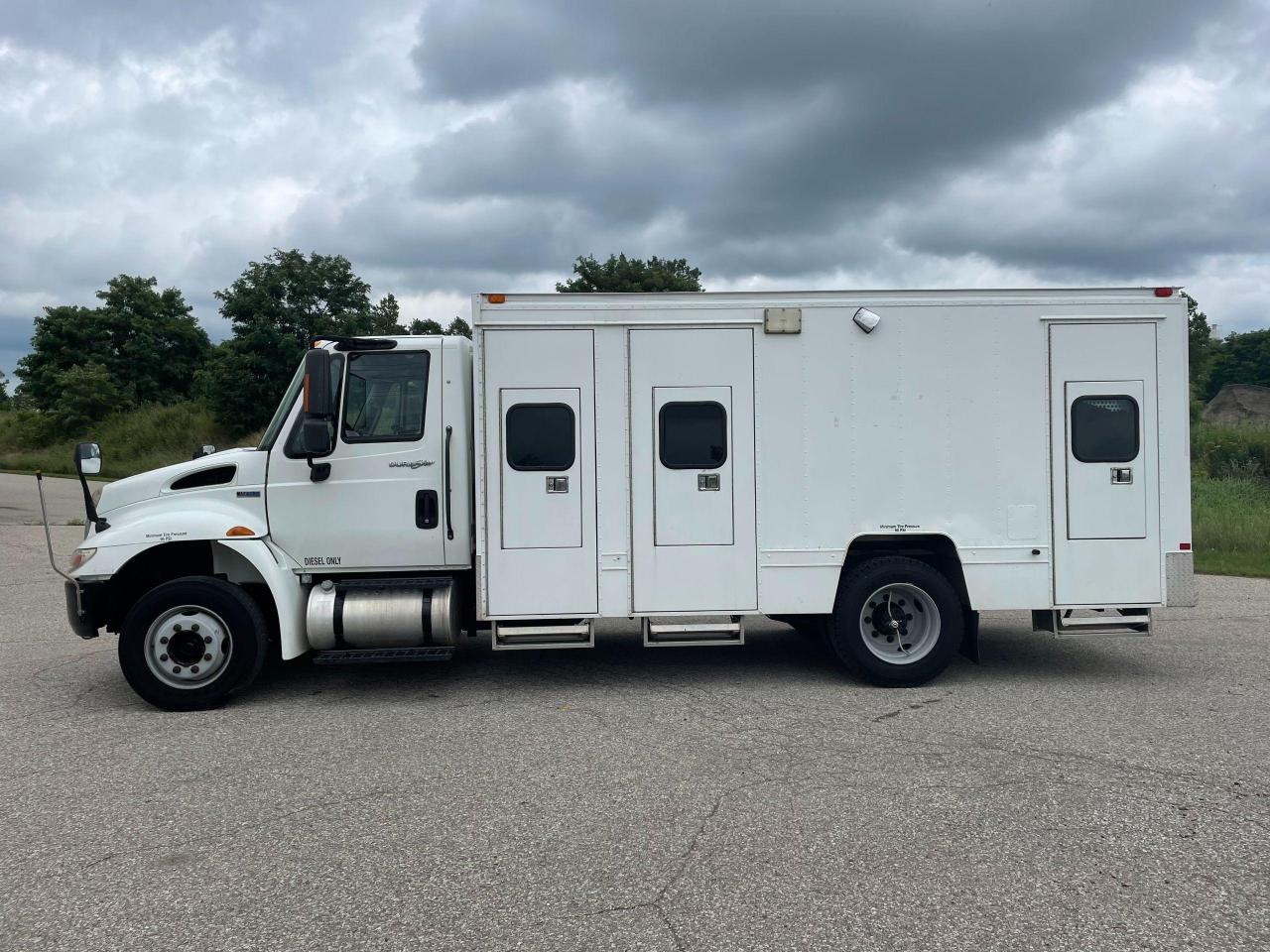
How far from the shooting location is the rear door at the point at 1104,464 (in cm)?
704

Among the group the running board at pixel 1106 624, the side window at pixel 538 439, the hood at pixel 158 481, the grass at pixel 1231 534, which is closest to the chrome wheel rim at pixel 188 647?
the hood at pixel 158 481

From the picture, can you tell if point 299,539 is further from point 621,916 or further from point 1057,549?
point 1057,549

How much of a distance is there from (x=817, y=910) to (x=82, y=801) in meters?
3.88

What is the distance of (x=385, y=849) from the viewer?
14.2ft

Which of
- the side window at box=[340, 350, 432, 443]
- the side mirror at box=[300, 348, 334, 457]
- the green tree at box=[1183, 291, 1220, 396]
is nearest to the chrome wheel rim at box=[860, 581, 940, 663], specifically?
the side window at box=[340, 350, 432, 443]

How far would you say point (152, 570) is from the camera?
23.6 ft

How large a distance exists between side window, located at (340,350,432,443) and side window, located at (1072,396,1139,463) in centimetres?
492

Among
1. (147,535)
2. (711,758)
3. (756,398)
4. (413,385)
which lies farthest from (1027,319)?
(147,535)

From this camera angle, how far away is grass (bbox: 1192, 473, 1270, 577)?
1424 centimetres

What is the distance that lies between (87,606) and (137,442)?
3856 cm

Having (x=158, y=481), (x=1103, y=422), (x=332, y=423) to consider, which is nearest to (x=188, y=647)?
(x=158, y=481)

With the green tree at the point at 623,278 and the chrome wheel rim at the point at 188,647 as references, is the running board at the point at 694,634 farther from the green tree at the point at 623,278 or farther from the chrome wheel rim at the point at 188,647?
the green tree at the point at 623,278

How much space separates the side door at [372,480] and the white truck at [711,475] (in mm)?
16

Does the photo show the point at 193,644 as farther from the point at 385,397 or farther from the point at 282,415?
the point at 385,397
